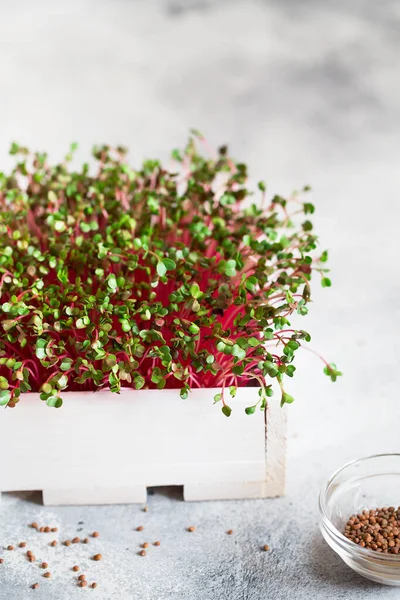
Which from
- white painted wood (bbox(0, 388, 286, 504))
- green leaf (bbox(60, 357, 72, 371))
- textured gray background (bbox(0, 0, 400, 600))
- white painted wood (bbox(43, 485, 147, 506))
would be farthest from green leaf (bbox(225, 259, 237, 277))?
textured gray background (bbox(0, 0, 400, 600))

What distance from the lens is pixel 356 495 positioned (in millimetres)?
1632

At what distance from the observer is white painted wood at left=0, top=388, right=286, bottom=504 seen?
5.15ft

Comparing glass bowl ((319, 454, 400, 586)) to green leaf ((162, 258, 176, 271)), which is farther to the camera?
green leaf ((162, 258, 176, 271))

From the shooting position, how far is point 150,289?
1.68 m

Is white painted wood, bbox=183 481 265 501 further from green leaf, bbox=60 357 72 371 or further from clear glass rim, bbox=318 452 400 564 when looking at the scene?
green leaf, bbox=60 357 72 371

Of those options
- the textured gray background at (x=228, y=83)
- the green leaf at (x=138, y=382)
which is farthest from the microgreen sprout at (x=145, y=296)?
the textured gray background at (x=228, y=83)

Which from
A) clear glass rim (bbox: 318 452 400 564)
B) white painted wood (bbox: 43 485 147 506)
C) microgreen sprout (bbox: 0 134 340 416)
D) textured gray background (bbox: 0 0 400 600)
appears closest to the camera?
clear glass rim (bbox: 318 452 400 564)

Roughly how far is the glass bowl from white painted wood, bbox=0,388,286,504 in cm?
12

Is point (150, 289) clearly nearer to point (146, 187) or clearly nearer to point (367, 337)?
point (146, 187)

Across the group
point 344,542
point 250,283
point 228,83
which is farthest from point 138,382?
point 228,83

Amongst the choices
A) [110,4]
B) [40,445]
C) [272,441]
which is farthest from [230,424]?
[110,4]

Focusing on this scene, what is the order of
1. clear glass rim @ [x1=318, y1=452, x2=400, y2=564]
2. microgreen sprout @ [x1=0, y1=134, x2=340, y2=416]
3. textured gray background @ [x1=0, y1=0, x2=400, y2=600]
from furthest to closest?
textured gray background @ [x1=0, y1=0, x2=400, y2=600] → microgreen sprout @ [x1=0, y1=134, x2=340, y2=416] → clear glass rim @ [x1=318, y1=452, x2=400, y2=564]

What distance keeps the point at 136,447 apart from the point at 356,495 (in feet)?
1.41

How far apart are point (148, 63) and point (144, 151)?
1.16ft
